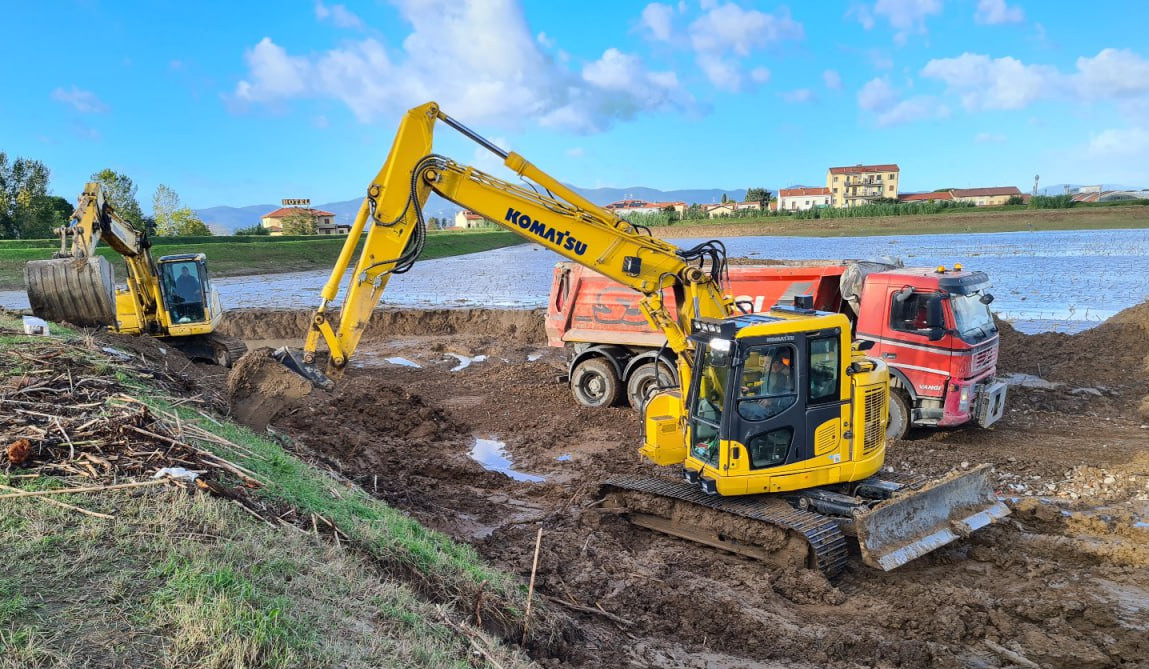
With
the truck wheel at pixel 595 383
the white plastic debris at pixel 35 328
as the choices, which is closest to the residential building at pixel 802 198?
the truck wheel at pixel 595 383

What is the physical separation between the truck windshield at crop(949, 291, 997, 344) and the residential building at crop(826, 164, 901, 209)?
109783 mm

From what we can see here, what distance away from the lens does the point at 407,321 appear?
76.5 feet

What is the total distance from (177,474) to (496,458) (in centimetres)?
601

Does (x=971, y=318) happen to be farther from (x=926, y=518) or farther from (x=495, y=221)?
(x=495, y=221)

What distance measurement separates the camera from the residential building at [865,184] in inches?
4454

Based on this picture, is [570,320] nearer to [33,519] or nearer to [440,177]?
[440,177]

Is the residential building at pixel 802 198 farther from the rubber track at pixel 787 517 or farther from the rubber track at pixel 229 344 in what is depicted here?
the rubber track at pixel 787 517

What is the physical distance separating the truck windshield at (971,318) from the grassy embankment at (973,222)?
179 feet

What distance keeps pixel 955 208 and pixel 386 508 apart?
240 ft

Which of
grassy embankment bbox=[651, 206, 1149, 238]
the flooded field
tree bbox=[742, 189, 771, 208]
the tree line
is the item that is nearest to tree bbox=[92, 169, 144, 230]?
the tree line

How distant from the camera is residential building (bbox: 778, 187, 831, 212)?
120m

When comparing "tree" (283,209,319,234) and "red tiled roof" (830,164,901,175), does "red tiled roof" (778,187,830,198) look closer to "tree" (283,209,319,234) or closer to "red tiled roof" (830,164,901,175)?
"red tiled roof" (830,164,901,175)

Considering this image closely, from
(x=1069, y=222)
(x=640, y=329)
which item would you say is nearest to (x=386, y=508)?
(x=640, y=329)

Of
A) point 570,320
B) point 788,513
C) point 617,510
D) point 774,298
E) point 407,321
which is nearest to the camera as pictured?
point 788,513
